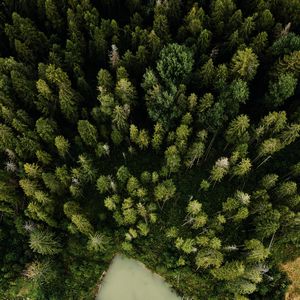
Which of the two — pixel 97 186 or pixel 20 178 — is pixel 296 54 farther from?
pixel 20 178

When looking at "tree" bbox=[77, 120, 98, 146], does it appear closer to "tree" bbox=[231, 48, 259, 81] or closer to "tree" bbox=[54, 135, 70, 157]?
"tree" bbox=[54, 135, 70, 157]

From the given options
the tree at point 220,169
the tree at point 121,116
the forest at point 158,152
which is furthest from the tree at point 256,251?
the tree at point 121,116

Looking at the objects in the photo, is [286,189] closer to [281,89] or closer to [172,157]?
[281,89]

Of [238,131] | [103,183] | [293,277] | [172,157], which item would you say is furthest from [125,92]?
[293,277]

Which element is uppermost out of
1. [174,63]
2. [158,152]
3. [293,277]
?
[174,63]

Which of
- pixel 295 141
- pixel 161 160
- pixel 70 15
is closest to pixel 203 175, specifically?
pixel 161 160
